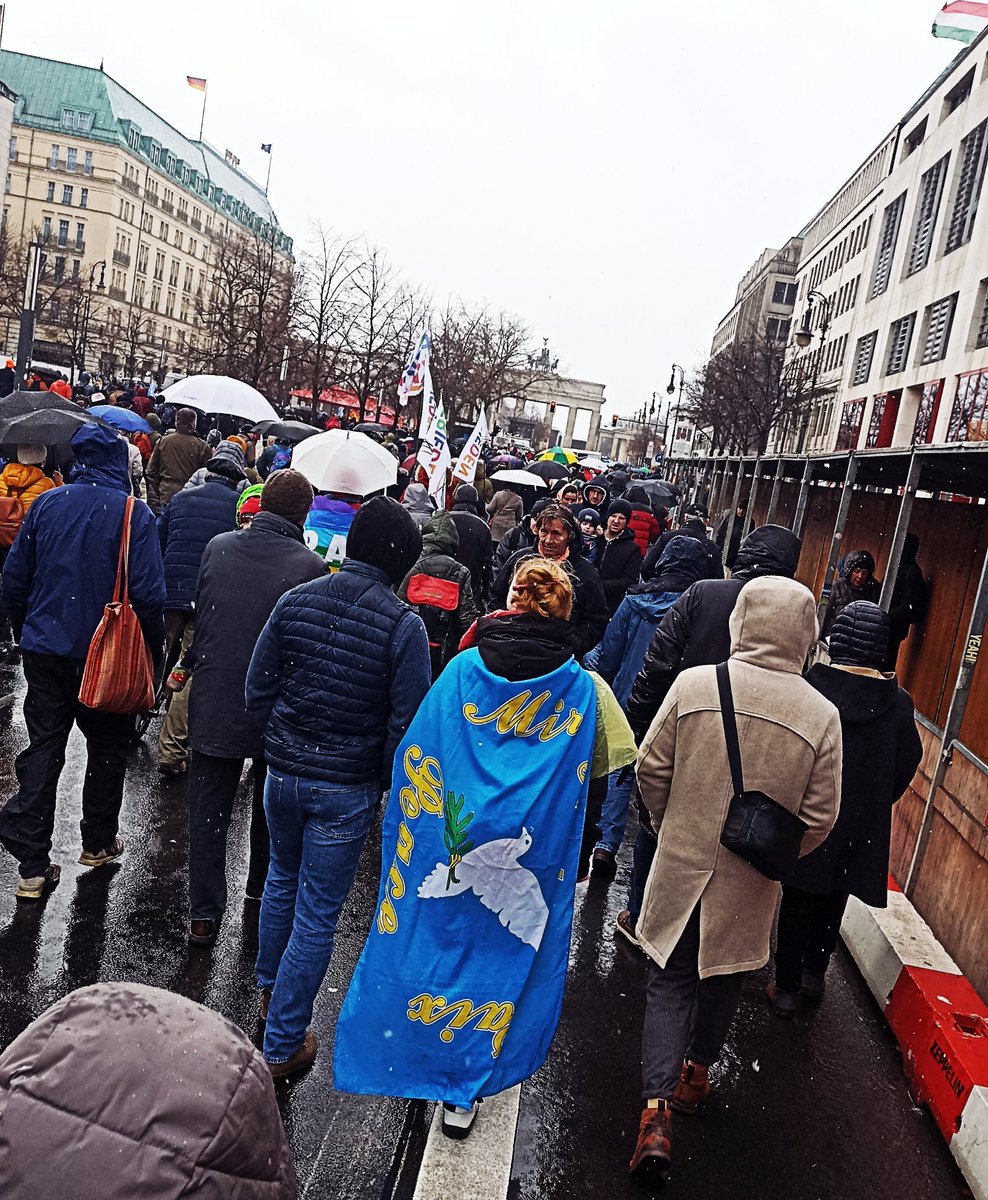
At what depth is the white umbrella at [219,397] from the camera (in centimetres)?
1124

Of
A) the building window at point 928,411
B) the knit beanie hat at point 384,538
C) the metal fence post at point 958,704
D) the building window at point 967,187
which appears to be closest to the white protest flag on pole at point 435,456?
the metal fence post at point 958,704

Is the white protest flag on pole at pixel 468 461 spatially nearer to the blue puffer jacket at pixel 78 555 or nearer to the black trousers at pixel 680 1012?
the blue puffer jacket at pixel 78 555

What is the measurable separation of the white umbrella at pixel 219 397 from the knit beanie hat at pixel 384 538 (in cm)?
740

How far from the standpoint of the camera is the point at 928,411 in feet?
130

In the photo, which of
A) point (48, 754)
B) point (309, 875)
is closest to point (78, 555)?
point (48, 754)

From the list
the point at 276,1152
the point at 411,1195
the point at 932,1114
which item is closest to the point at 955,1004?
the point at 932,1114

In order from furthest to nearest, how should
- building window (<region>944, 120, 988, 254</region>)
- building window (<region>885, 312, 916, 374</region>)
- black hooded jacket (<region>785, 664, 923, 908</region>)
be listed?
building window (<region>885, 312, 916, 374</region>), building window (<region>944, 120, 988, 254</region>), black hooded jacket (<region>785, 664, 923, 908</region>)

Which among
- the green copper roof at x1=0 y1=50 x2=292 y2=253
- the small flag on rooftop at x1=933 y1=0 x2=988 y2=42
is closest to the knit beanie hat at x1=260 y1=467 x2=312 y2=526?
the small flag on rooftop at x1=933 y1=0 x2=988 y2=42

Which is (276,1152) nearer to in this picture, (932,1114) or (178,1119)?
(178,1119)

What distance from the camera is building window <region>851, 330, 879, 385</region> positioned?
167 ft

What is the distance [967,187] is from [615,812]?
124ft

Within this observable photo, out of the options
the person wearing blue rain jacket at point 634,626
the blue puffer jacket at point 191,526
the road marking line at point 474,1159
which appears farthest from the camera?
the blue puffer jacket at point 191,526

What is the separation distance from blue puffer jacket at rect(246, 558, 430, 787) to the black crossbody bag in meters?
1.06

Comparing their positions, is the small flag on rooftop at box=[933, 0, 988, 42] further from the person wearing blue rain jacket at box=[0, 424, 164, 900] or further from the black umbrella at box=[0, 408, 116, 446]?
the person wearing blue rain jacket at box=[0, 424, 164, 900]
